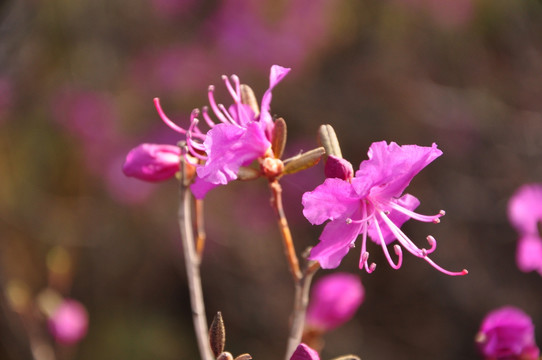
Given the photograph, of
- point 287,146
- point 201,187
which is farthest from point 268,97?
point 287,146

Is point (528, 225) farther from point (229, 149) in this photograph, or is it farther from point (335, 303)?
point (229, 149)

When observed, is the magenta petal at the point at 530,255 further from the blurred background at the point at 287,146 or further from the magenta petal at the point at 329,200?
the blurred background at the point at 287,146

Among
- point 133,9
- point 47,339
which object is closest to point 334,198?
point 47,339

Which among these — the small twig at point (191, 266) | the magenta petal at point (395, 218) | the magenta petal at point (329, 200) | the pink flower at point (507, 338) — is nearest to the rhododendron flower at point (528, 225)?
the pink flower at point (507, 338)

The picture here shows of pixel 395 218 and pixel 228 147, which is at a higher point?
pixel 228 147

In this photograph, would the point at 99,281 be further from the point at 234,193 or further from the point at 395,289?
the point at 395,289

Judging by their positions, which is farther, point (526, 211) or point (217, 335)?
point (526, 211)

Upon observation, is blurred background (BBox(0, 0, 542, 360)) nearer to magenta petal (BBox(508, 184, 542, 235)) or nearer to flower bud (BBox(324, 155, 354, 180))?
magenta petal (BBox(508, 184, 542, 235))
